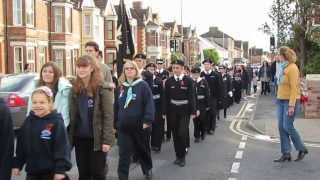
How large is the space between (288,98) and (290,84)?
0.24m

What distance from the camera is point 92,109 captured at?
6.67 m

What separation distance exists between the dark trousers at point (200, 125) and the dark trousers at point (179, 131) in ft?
9.69

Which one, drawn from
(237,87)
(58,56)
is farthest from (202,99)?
(58,56)

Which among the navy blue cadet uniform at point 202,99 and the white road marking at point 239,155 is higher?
the navy blue cadet uniform at point 202,99

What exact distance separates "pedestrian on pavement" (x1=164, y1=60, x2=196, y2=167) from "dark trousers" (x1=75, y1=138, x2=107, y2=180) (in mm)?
3538

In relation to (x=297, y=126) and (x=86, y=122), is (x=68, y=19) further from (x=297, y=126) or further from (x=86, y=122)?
Answer: (x=86, y=122)

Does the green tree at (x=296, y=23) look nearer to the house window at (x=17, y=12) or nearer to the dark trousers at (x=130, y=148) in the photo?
the house window at (x=17, y=12)

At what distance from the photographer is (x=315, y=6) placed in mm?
27047

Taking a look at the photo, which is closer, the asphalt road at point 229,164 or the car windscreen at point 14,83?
the asphalt road at point 229,164

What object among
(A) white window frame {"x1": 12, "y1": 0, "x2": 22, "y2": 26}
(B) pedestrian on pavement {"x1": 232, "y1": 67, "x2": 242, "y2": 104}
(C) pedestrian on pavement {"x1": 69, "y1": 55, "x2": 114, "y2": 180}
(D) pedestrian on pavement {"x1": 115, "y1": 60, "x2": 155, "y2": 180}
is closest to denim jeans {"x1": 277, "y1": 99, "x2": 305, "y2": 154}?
(D) pedestrian on pavement {"x1": 115, "y1": 60, "x2": 155, "y2": 180}

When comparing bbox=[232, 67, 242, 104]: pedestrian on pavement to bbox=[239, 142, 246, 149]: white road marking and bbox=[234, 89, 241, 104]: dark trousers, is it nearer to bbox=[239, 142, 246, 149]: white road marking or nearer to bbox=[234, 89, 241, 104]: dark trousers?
bbox=[234, 89, 241, 104]: dark trousers

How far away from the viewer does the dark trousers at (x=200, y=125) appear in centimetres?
1369

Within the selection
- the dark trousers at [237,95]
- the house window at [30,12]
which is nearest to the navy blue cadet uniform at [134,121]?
the dark trousers at [237,95]

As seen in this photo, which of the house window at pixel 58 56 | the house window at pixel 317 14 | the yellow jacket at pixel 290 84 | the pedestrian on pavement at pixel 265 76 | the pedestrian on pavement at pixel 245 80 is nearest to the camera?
the yellow jacket at pixel 290 84
